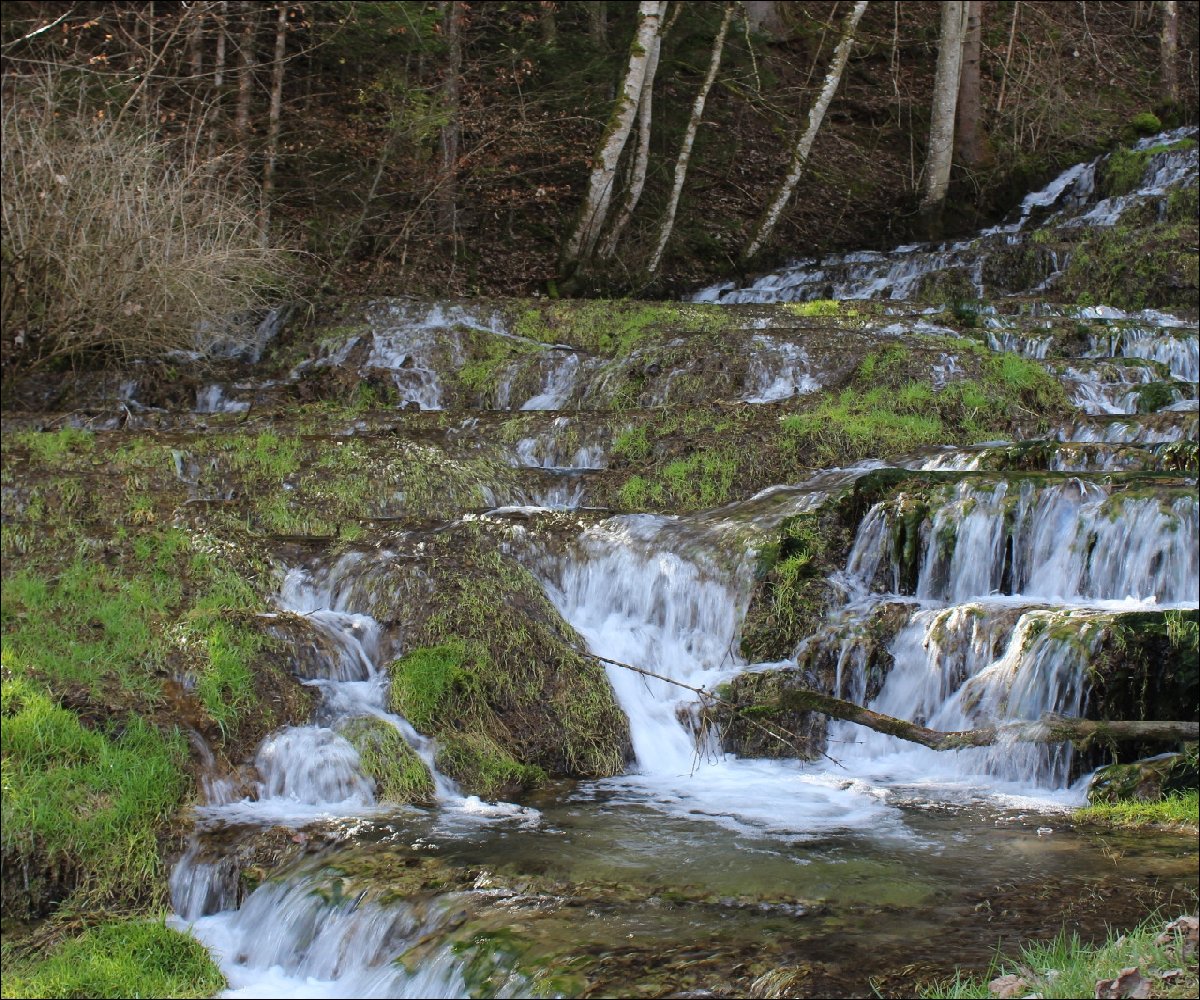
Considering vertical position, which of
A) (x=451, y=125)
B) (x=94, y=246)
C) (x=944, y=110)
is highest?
(x=944, y=110)

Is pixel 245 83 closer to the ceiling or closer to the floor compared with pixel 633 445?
closer to the ceiling

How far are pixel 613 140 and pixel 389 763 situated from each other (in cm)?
1171

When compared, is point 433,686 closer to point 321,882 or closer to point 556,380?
point 321,882

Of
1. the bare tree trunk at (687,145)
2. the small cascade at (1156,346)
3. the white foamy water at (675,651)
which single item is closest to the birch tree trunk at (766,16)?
the bare tree trunk at (687,145)

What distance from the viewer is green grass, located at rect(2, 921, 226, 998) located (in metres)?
4.79

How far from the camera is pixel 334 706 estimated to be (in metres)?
6.79

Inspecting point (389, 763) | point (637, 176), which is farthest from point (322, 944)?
point (637, 176)

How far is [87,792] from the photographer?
5.80m

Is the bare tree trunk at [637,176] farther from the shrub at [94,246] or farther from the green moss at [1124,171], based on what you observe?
the green moss at [1124,171]

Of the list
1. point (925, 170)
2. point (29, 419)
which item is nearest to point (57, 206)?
point (29, 419)

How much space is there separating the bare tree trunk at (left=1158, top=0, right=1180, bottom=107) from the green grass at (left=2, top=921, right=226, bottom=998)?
75.8ft

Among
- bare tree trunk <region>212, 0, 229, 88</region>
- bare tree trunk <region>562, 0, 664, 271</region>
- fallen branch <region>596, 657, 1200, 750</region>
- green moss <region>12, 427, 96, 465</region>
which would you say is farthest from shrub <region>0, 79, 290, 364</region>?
fallen branch <region>596, 657, 1200, 750</region>

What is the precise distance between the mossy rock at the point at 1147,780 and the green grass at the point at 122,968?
12.9ft

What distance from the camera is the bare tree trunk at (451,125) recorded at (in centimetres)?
1695
